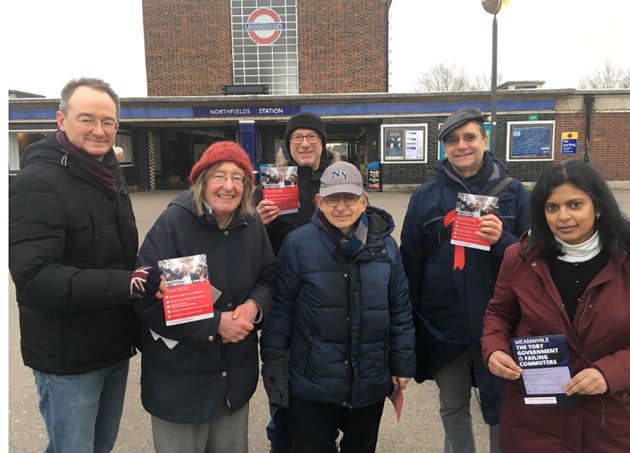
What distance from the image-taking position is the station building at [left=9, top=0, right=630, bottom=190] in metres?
19.7

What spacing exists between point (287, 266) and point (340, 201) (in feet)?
1.57

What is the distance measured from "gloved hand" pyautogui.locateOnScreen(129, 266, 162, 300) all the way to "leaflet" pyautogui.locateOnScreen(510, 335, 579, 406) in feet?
5.37

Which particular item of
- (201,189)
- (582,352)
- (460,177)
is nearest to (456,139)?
(460,177)

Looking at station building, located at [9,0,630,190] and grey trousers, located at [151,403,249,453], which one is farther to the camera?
station building, located at [9,0,630,190]

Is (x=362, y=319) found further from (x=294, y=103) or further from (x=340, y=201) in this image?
(x=294, y=103)

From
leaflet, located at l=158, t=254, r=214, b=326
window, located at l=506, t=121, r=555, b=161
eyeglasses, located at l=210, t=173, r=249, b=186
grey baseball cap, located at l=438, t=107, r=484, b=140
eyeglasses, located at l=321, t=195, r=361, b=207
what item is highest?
window, located at l=506, t=121, r=555, b=161

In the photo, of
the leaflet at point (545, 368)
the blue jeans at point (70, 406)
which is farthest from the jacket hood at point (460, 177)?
the blue jeans at point (70, 406)

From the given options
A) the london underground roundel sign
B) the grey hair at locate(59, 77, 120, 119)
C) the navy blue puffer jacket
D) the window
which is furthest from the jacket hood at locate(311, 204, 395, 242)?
the london underground roundel sign

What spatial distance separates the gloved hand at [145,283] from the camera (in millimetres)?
1982

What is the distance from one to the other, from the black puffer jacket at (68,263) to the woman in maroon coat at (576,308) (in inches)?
74.6

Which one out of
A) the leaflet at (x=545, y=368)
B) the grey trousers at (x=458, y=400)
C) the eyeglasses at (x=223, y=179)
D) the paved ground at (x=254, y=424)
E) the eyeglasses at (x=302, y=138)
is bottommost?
the paved ground at (x=254, y=424)

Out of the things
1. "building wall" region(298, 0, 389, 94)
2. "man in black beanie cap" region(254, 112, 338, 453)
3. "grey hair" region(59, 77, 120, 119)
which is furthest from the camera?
"building wall" region(298, 0, 389, 94)

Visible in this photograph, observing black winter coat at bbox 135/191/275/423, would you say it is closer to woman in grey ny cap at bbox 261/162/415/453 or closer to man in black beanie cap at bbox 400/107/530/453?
woman in grey ny cap at bbox 261/162/415/453

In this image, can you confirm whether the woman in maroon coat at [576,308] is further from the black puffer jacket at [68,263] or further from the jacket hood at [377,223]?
the black puffer jacket at [68,263]
